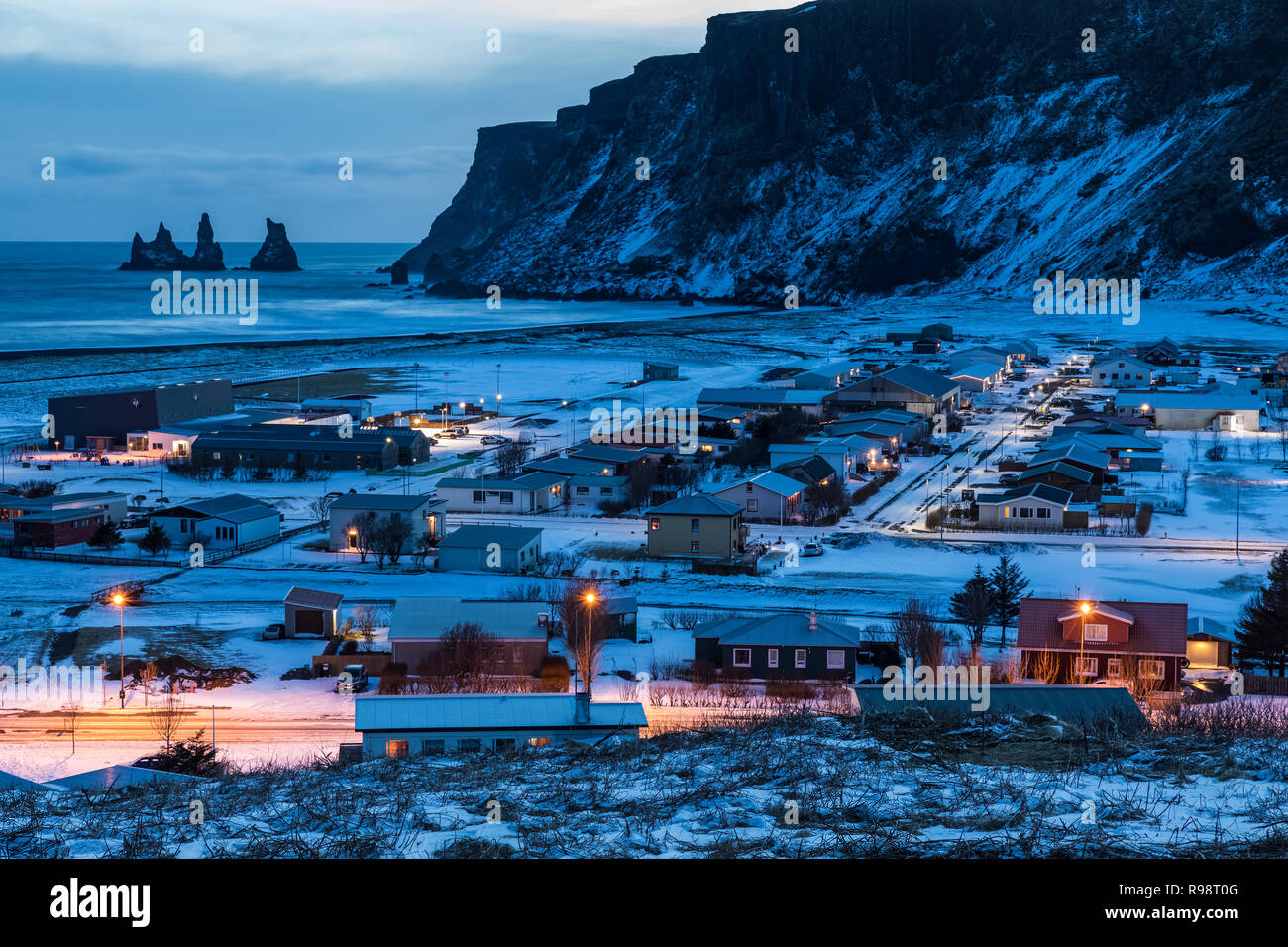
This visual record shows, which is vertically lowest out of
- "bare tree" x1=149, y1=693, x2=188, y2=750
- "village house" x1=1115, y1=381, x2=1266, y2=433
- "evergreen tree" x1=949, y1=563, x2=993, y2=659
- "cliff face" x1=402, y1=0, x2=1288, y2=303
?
"bare tree" x1=149, y1=693, x2=188, y2=750

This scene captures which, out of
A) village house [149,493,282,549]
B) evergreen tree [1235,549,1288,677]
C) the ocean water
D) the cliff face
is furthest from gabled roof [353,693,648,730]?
the cliff face

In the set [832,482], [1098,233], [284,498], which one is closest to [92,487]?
[284,498]

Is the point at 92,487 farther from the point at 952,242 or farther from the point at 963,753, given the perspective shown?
the point at 952,242

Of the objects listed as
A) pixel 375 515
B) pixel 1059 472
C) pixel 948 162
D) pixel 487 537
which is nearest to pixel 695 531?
pixel 487 537

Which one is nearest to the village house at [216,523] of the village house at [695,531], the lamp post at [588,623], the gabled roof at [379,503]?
the gabled roof at [379,503]

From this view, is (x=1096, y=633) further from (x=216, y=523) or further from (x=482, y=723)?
(x=216, y=523)

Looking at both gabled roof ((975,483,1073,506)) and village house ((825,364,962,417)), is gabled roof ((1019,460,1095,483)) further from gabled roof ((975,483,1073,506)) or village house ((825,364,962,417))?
village house ((825,364,962,417))
